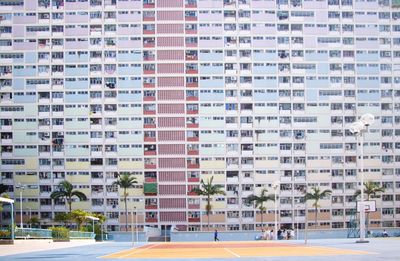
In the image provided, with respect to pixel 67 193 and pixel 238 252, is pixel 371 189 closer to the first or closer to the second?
pixel 67 193

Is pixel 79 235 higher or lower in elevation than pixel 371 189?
lower

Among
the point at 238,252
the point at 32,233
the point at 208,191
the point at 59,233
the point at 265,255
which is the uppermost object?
the point at 208,191

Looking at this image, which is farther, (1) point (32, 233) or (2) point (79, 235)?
(2) point (79, 235)

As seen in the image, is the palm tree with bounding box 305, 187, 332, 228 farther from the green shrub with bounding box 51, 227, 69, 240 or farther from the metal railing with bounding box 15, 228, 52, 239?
the metal railing with bounding box 15, 228, 52, 239

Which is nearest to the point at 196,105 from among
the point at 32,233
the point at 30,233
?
the point at 32,233

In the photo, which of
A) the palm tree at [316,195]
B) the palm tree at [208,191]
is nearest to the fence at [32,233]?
the palm tree at [208,191]

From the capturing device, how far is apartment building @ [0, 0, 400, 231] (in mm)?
113875

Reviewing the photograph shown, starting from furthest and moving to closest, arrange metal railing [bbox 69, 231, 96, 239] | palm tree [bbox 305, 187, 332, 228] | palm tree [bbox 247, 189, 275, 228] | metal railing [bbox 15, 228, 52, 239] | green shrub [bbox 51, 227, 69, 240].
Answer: palm tree [bbox 305, 187, 332, 228], palm tree [bbox 247, 189, 275, 228], metal railing [bbox 69, 231, 96, 239], green shrub [bbox 51, 227, 69, 240], metal railing [bbox 15, 228, 52, 239]

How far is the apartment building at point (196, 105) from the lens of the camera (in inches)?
4483

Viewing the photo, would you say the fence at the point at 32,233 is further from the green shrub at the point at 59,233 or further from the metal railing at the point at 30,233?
the green shrub at the point at 59,233

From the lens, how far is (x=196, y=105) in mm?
115938

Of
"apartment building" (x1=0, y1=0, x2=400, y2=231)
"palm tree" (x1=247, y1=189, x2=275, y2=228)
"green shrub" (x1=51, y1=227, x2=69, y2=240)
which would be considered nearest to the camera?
"green shrub" (x1=51, y1=227, x2=69, y2=240)

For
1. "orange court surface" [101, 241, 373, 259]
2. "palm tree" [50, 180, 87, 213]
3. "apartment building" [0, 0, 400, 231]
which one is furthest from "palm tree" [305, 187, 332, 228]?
"orange court surface" [101, 241, 373, 259]

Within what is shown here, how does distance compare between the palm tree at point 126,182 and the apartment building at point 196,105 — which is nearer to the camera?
the palm tree at point 126,182
